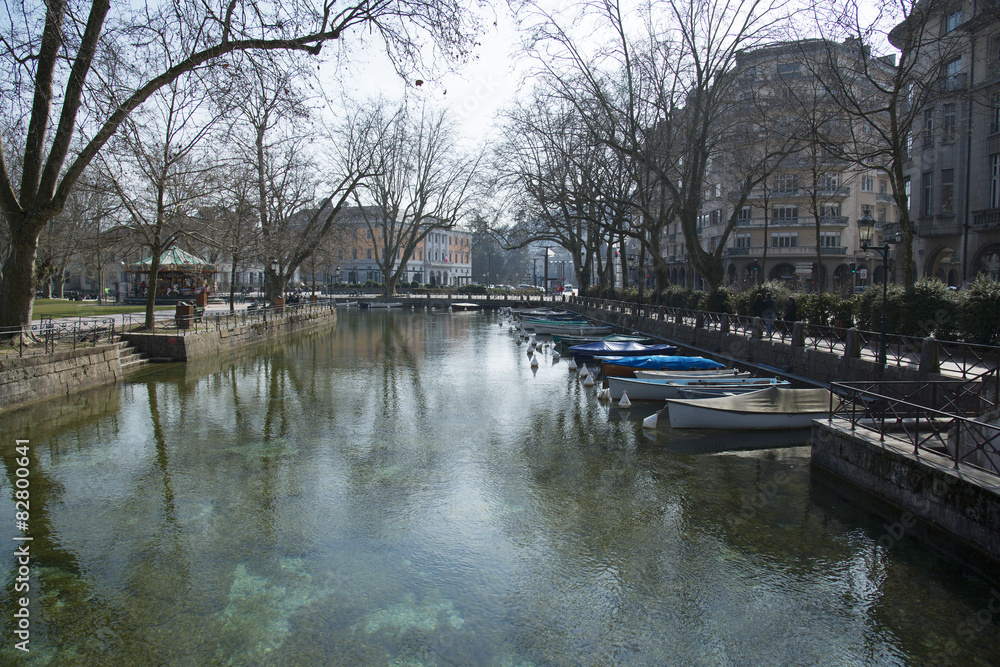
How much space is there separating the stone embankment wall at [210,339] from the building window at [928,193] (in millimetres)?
33543

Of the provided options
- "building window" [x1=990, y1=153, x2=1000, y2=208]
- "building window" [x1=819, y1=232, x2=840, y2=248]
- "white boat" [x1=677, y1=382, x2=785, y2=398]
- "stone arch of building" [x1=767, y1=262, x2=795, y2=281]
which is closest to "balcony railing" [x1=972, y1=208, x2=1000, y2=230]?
"building window" [x1=990, y1=153, x2=1000, y2=208]

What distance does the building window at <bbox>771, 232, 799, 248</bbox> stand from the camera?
54812 millimetres

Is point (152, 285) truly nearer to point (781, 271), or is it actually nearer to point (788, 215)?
point (788, 215)

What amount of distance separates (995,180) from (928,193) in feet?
12.7

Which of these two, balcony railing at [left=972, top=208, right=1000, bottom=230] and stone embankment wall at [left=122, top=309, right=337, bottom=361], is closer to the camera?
stone embankment wall at [left=122, top=309, right=337, bottom=361]

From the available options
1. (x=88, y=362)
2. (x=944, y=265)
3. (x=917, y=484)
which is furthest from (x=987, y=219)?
(x=88, y=362)

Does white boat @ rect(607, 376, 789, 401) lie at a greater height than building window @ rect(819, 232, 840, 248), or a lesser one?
lesser

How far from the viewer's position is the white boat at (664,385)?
48.3 ft

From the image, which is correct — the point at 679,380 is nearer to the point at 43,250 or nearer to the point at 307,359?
the point at 307,359

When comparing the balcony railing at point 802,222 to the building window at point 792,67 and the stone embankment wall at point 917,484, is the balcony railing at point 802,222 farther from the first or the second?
the stone embankment wall at point 917,484

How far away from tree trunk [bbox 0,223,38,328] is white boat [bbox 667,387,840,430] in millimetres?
15669

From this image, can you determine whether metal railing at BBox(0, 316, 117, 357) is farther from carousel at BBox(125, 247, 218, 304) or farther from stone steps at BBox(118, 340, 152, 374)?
carousel at BBox(125, 247, 218, 304)

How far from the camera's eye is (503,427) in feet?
43.8

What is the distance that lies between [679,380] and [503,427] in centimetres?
522
